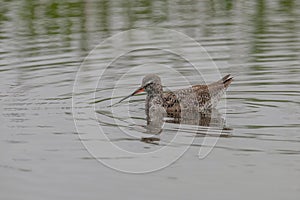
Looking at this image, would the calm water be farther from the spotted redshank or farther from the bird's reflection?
the spotted redshank

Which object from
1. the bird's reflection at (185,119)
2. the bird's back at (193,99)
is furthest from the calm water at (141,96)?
the bird's back at (193,99)

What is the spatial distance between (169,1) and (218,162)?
13224 mm

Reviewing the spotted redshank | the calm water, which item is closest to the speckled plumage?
the spotted redshank

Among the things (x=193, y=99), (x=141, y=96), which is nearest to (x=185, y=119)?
(x=193, y=99)

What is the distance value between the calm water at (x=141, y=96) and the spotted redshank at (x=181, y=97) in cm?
27

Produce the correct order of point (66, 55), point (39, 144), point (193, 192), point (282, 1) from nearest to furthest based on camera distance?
point (193, 192)
point (39, 144)
point (66, 55)
point (282, 1)

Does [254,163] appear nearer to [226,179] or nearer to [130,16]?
[226,179]

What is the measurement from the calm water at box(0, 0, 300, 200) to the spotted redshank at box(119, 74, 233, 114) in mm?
267

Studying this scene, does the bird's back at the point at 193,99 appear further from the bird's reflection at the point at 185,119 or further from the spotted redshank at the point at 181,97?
the bird's reflection at the point at 185,119

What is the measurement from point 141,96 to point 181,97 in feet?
4.87

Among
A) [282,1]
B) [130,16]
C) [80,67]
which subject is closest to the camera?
[80,67]

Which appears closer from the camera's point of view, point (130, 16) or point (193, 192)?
point (193, 192)

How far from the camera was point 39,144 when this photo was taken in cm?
1073

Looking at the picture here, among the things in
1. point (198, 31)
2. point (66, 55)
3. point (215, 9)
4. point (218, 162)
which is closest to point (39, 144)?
point (218, 162)
